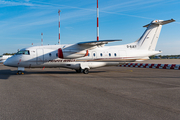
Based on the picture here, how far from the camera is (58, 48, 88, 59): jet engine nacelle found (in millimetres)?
17438

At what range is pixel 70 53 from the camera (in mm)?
17719

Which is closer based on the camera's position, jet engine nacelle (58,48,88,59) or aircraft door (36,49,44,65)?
jet engine nacelle (58,48,88,59)

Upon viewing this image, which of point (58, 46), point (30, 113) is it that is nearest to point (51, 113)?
point (30, 113)

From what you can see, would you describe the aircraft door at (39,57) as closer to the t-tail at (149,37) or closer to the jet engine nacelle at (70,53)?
the jet engine nacelle at (70,53)

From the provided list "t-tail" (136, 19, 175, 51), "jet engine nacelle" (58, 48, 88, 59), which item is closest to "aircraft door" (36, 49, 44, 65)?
"jet engine nacelle" (58, 48, 88, 59)

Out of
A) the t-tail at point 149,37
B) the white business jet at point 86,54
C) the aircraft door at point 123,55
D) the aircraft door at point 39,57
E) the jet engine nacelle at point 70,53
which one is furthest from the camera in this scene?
the t-tail at point 149,37

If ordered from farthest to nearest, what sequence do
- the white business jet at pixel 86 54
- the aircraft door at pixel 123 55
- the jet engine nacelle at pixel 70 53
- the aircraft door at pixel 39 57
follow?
the aircraft door at pixel 123 55, the aircraft door at pixel 39 57, the white business jet at pixel 86 54, the jet engine nacelle at pixel 70 53

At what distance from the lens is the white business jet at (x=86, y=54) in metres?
17.6

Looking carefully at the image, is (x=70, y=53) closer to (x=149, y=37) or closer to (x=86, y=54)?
(x=86, y=54)

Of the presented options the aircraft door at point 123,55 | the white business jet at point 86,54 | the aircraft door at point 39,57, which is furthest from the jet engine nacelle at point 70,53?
the aircraft door at point 123,55

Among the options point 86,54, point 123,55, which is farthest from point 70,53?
point 123,55

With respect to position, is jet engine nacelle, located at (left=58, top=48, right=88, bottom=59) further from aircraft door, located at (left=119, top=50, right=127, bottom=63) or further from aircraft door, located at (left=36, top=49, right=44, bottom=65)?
aircraft door, located at (left=119, top=50, right=127, bottom=63)

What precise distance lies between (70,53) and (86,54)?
1833mm

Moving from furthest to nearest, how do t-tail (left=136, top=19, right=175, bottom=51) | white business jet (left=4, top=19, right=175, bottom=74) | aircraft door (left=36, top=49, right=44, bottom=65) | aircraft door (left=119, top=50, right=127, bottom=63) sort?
1. t-tail (left=136, top=19, right=175, bottom=51)
2. aircraft door (left=119, top=50, right=127, bottom=63)
3. aircraft door (left=36, top=49, right=44, bottom=65)
4. white business jet (left=4, top=19, right=175, bottom=74)
